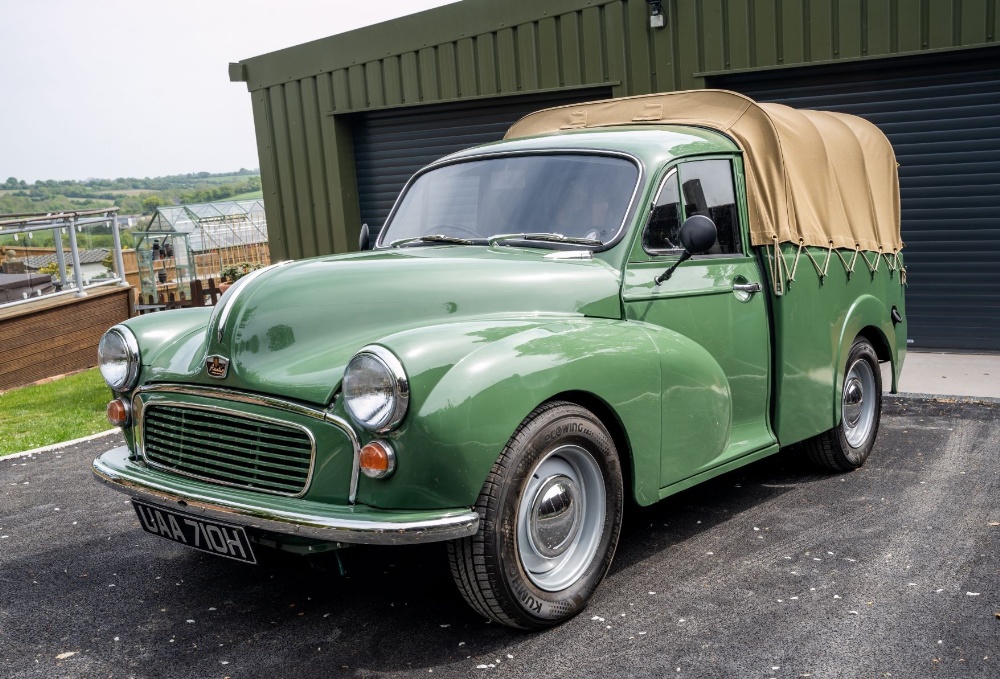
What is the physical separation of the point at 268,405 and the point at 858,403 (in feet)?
12.6

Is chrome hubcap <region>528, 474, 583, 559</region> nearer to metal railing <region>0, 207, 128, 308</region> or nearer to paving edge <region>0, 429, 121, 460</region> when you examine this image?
paving edge <region>0, 429, 121, 460</region>

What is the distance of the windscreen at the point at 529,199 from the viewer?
4.57 m

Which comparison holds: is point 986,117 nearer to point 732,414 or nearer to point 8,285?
point 732,414

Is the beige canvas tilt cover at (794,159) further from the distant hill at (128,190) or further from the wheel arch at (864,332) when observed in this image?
the distant hill at (128,190)

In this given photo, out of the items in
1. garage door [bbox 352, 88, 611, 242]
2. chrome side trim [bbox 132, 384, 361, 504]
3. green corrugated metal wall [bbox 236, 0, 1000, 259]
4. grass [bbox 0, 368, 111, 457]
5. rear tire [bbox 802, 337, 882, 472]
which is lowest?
grass [bbox 0, 368, 111, 457]

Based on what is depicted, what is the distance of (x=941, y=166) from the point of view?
9.21 meters

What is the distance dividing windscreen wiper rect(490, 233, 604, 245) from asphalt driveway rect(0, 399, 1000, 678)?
1.45 metres

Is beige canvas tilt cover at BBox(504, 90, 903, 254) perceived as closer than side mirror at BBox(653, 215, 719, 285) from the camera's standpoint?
No

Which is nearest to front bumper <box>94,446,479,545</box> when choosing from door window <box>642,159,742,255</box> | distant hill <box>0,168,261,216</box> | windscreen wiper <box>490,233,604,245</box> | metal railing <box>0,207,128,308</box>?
windscreen wiper <box>490,233,604,245</box>

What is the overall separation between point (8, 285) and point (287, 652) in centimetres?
1030

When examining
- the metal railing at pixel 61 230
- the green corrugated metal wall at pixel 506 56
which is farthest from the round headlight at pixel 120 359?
the metal railing at pixel 61 230

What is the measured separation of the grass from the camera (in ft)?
26.2

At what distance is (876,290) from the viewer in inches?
236

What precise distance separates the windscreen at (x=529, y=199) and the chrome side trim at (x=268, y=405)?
153cm
